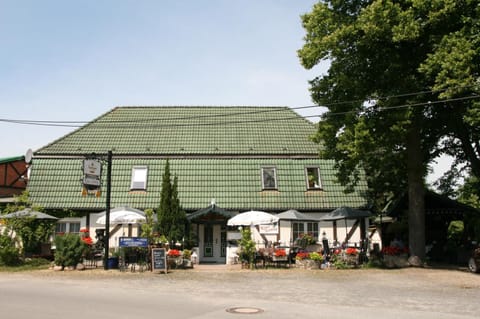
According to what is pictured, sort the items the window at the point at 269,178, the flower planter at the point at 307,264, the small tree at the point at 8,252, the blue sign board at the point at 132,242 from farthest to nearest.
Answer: the window at the point at 269,178 < the small tree at the point at 8,252 < the flower planter at the point at 307,264 < the blue sign board at the point at 132,242

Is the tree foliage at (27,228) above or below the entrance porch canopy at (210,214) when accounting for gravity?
below

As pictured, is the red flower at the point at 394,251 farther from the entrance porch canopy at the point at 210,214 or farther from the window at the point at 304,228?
the entrance porch canopy at the point at 210,214

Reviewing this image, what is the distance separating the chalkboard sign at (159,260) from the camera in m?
19.1

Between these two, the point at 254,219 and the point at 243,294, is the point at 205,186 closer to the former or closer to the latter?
the point at 254,219

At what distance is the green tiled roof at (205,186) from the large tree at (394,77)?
515 cm

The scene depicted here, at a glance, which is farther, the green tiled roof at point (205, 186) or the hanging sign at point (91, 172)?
the green tiled roof at point (205, 186)

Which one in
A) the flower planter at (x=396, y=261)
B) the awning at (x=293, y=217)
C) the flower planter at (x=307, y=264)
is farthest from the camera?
the awning at (x=293, y=217)

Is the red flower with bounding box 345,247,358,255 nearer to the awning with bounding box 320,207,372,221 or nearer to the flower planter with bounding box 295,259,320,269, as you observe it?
the flower planter with bounding box 295,259,320,269

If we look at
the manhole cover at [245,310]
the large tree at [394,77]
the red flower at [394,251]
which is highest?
the large tree at [394,77]

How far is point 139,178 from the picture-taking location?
2653cm

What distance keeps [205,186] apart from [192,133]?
4432 mm

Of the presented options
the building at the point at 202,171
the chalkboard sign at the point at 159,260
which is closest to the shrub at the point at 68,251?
the chalkboard sign at the point at 159,260

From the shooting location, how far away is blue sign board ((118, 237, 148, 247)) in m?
19.1

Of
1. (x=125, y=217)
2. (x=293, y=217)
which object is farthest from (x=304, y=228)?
(x=125, y=217)
